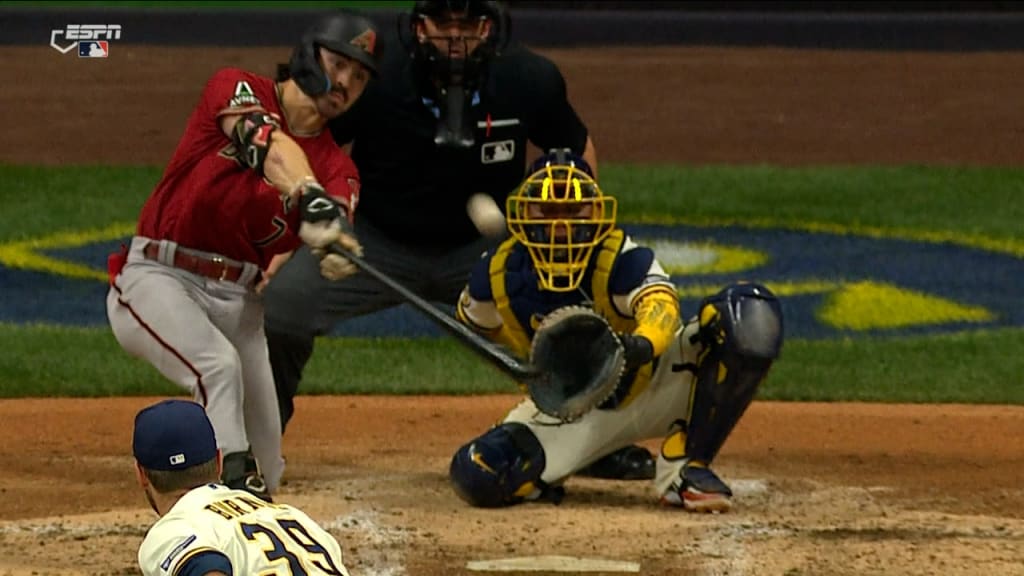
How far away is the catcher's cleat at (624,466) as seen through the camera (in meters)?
7.64

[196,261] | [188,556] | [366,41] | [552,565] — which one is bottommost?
[552,565]

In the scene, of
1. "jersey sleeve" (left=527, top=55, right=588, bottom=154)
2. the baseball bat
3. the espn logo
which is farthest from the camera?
the espn logo

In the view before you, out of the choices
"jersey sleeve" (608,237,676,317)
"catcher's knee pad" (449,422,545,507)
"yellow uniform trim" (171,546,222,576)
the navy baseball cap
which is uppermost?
"jersey sleeve" (608,237,676,317)

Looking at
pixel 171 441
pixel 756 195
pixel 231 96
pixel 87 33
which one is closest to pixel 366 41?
pixel 231 96

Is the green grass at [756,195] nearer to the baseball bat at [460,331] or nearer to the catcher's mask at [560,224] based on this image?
the catcher's mask at [560,224]

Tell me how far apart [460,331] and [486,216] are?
1914mm

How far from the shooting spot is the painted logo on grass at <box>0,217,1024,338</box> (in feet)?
36.9

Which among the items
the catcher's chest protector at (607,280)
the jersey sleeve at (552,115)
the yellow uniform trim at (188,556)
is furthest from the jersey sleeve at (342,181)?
the yellow uniform trim at (188,556)

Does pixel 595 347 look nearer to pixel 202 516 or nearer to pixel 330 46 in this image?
pixel 330 46

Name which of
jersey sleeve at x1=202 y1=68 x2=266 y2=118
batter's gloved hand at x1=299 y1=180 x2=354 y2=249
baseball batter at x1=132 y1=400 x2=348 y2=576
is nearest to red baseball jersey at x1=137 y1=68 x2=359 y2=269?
jersey sleeve at x1=202 y1=68 x2=266 y2=118

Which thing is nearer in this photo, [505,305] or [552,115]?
[505,305]

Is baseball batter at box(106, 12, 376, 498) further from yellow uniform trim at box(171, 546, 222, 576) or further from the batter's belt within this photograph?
yellow uniform trim at box(171, 546, 222, 576)

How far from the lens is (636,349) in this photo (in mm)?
6527

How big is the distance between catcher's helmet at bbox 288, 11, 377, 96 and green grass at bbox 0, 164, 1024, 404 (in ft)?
10.1
